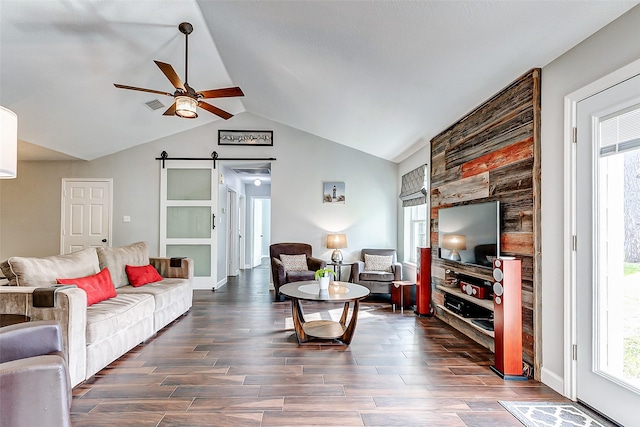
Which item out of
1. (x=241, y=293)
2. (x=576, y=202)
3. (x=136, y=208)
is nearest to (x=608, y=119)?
(x=576, y=202)

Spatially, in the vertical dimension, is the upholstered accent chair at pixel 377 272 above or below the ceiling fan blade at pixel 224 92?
below

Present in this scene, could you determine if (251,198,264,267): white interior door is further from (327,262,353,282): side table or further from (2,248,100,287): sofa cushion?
(2,248,100,287): sofa cushion

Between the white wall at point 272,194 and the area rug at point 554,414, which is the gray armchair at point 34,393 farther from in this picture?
Answer: the white wall at point 272,194

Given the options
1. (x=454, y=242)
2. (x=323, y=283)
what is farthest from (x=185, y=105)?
(x=454, y=242)

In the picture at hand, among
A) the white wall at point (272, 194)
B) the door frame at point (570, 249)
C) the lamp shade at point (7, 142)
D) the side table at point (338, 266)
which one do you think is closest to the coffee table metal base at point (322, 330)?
the door frame at point (570, 249)

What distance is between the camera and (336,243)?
19.0ft

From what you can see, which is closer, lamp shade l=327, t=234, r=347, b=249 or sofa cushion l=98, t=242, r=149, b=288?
sofa cushion l=98, t=242, r=149, b=288

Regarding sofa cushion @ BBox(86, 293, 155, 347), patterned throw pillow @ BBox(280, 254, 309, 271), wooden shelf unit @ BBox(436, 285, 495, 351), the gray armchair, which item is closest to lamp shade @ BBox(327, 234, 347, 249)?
patterned throw pillow @ BBox(280, 254, 309, 271)

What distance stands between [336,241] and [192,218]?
8.69 feet

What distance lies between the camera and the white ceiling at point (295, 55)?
228 centimetres

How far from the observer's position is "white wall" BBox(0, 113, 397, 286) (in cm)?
619

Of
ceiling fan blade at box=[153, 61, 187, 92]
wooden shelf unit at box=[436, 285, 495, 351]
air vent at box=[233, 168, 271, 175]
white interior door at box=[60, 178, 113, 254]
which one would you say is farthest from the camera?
air vent at box=[233, 168, 271, 175]

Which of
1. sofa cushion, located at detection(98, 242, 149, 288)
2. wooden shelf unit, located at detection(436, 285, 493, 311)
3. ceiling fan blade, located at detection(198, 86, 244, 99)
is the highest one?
ceiling fan blade, located at detection(198, 86, 244, 99)

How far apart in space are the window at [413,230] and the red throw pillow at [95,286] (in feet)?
13.5
